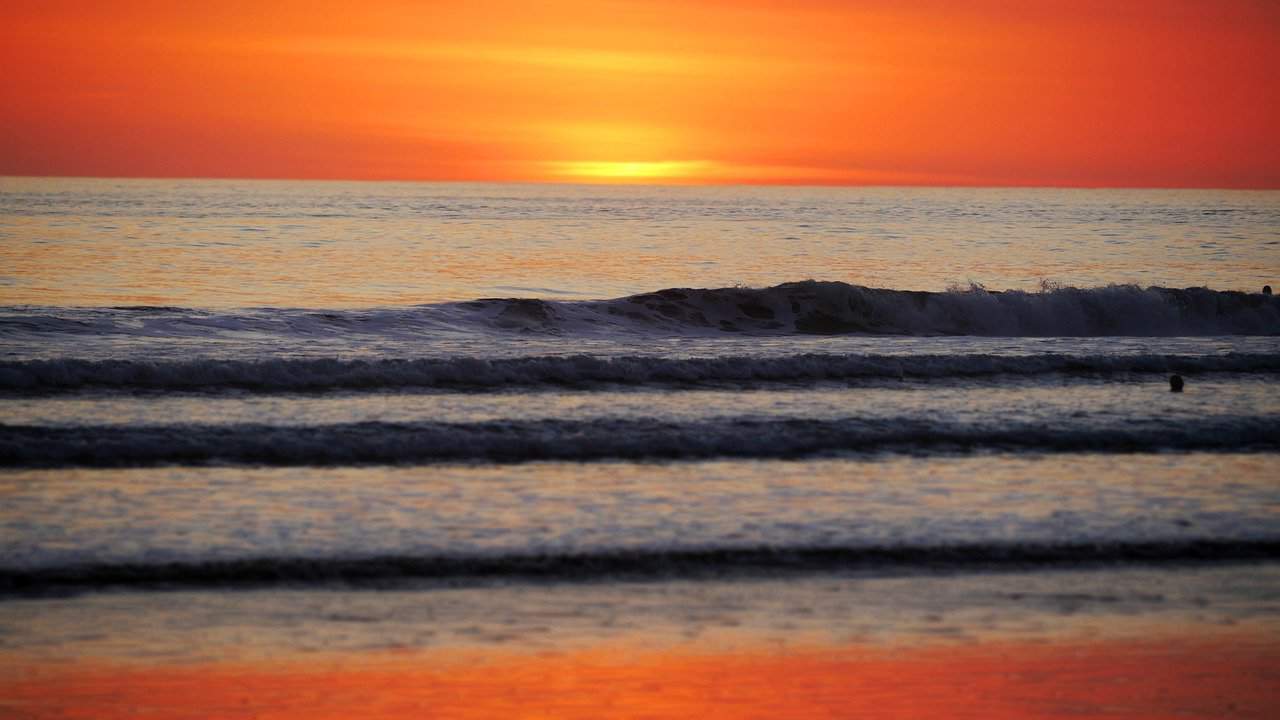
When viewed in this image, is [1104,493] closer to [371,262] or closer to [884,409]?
[884,409]

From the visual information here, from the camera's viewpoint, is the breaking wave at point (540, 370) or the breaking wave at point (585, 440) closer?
the breaking wave at point (585, 440)

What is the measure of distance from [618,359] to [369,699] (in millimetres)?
11047

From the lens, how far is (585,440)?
38.8ft

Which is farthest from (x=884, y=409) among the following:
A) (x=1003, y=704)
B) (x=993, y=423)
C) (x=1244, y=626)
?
(x=1003, y=704)

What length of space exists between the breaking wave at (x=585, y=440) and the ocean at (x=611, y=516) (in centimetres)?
6

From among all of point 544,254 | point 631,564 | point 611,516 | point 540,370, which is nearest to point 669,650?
point 631,564

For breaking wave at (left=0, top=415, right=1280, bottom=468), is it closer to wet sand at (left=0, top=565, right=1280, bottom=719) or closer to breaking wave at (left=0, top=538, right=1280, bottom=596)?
breaking wave at (left=0, top=538, right=1280, bottom=596)

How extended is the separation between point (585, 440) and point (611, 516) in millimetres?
2776

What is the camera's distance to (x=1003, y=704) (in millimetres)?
5926

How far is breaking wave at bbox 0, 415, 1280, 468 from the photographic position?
36.4 ft

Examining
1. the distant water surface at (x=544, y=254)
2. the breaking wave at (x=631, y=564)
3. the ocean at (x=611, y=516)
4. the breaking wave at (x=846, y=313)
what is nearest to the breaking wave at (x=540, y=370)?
the ocean at (x=611, y=516)

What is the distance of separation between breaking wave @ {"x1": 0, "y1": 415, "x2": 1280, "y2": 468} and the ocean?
6cm

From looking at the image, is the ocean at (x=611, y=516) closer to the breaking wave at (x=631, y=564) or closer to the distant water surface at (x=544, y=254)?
the breaking wave at (x=631, y=564)

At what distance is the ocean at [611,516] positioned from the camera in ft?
20.4
